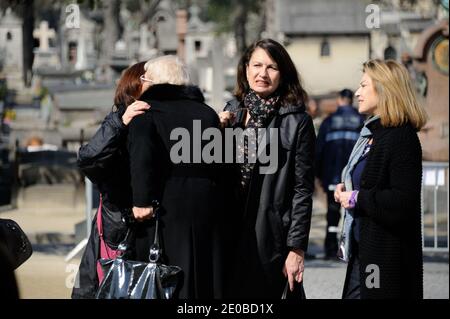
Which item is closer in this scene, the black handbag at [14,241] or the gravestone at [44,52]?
the black handbag at [14,241]

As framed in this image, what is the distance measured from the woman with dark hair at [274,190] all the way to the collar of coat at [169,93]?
0.27 m

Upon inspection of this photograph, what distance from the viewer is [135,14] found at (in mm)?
106875

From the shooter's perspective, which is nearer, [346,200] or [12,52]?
[346,200]

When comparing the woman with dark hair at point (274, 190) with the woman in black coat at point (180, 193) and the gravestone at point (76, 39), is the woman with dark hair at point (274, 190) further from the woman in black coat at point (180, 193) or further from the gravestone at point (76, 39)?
the gravestone at point (76, 39)

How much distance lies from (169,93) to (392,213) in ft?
4.07

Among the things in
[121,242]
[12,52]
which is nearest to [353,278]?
[121,242]

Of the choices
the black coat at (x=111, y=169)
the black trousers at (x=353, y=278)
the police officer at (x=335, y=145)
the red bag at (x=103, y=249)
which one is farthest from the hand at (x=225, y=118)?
the police officer at (x=335, y=145)

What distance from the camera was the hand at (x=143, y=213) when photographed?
613 centimetres

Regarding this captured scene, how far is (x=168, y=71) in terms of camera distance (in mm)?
6383

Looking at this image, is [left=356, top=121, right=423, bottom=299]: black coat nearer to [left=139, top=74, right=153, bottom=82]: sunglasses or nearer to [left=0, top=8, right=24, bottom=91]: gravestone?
[left=139, top=74, right=153, bottom=82]: sunglasses

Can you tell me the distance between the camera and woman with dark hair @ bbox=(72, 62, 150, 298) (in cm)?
631

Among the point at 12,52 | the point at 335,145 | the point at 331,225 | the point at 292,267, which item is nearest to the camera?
the point at 292,267

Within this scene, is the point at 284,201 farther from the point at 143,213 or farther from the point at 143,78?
the point at 143,78

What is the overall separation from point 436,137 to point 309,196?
1516cm
